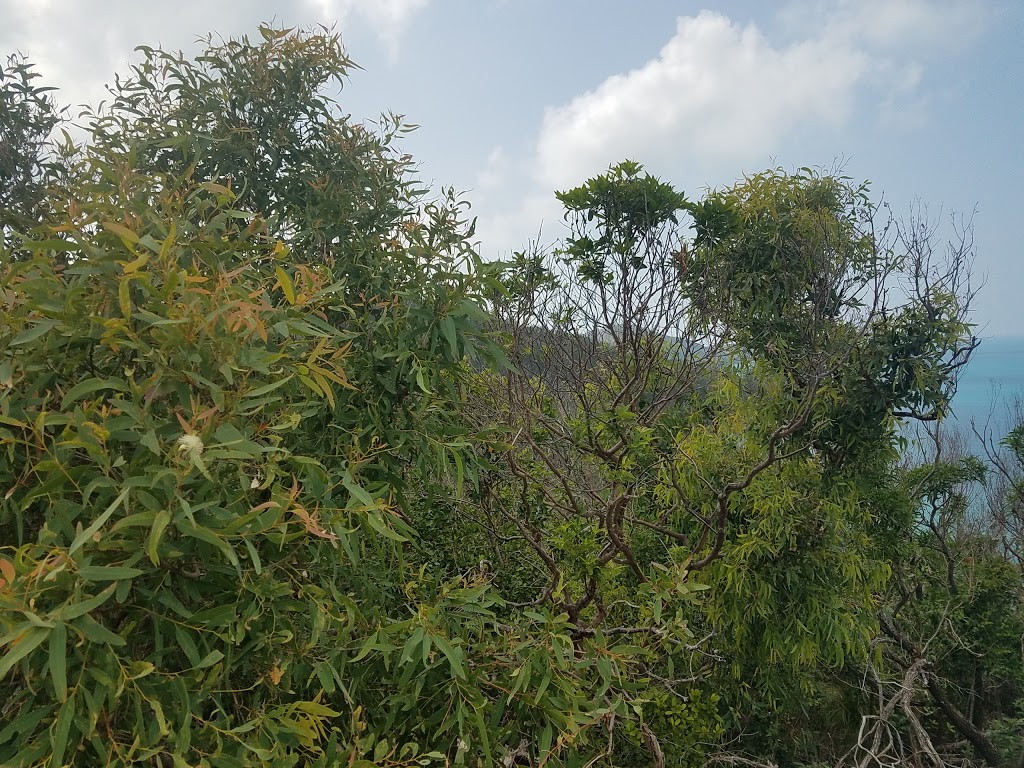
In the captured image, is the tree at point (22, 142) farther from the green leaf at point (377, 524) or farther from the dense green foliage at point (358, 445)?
the green leaf at point (377, 524)

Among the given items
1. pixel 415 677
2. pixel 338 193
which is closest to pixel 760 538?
pixel 415 677

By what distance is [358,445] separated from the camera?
4.49 ft

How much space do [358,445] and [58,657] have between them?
0.70 metres

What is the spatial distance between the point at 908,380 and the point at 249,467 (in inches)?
146

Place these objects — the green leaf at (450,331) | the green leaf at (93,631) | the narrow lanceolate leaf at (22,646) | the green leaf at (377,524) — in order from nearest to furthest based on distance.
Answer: the narrow lanceolate leaf at (22,646) → the green leaf at (93,631) → the green leaf at (377,524) → the green leaf at (450,331)

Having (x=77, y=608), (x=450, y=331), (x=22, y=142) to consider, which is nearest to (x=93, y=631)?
(x=77, y=608)

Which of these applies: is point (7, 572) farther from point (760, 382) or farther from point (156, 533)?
point (760, 382)

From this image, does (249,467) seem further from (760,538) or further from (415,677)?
(760,538)

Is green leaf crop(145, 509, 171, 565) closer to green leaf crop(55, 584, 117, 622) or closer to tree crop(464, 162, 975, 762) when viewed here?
green leaf crop(55, 584, 117, 622)

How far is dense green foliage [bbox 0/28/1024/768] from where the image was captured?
884 mm

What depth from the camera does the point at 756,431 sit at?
3910 millimetres

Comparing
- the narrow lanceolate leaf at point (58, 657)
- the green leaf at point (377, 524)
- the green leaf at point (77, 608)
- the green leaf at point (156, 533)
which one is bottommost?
the narrow lanceolate leaf at point (58, 657)

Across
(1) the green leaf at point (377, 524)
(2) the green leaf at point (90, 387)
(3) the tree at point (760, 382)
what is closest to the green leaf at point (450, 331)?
(1) the green leaf at point (377, 524)

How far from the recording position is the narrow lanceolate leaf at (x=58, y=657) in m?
0.71
